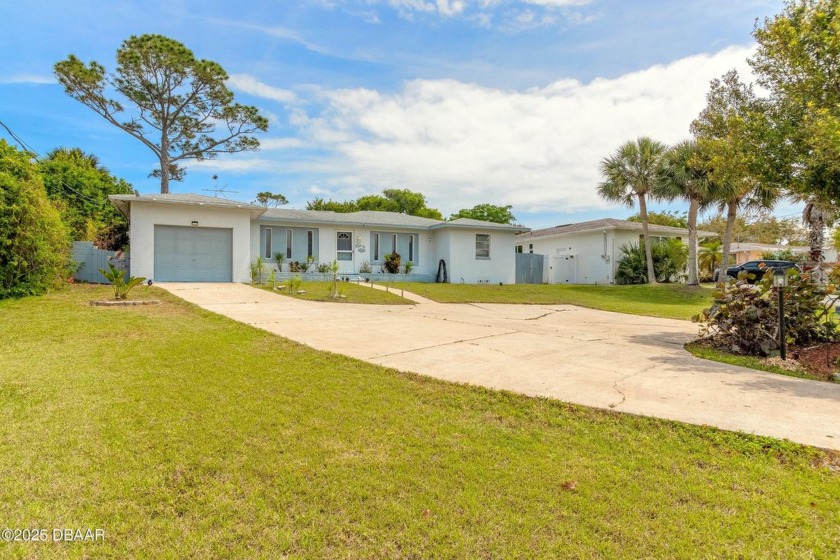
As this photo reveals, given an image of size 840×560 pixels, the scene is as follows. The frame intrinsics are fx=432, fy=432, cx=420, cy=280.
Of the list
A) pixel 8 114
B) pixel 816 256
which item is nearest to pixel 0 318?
pixel 8 114

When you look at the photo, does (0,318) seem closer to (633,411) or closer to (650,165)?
(633,411)

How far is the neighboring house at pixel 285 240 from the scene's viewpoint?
1642cm

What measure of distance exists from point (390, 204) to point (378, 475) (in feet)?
151

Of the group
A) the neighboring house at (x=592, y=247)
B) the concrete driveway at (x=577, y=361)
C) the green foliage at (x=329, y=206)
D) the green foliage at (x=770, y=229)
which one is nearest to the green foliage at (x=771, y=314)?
the concrete driveway at (x=577, y=361)

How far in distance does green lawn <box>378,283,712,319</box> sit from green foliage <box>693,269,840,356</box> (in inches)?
243

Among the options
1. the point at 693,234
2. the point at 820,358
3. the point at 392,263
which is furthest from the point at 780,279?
the point at 693,234

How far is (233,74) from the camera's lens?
27.1m

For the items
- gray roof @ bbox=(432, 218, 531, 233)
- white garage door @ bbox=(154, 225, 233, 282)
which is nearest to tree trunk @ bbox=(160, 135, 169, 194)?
white garage door @ bbox=(154, 225, 233, 282)

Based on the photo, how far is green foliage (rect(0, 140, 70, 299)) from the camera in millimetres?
10133

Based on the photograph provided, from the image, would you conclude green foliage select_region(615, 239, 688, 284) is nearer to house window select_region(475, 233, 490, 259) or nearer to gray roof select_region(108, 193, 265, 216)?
house window select_region(475, 233, 490, 259)

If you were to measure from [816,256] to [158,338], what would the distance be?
2043 cm

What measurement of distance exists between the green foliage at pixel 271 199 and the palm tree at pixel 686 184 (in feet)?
128

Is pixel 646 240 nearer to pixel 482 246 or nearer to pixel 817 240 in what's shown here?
pixel 817 240

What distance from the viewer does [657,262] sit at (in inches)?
965
